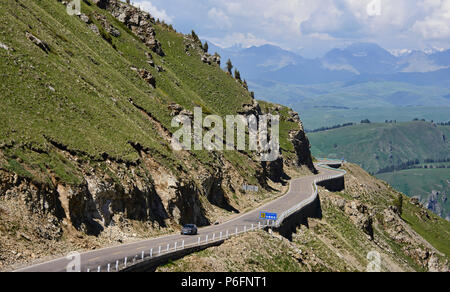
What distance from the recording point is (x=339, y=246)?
6625cm

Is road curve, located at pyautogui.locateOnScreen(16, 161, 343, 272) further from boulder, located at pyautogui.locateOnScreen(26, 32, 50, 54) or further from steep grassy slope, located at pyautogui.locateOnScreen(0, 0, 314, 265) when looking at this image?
boulder, located at pyautogui.locateOnScreen(26, 32, 50, 54)

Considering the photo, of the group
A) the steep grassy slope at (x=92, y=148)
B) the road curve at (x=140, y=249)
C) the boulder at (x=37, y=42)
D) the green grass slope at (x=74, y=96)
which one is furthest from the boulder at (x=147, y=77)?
the road curve at (x=140, y=249)

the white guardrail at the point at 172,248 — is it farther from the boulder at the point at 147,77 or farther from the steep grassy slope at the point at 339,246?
the boulder at the point at 147,77

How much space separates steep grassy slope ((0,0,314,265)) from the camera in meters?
35.8

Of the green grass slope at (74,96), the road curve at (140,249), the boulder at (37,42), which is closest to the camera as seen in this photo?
the road curve at (140,249)

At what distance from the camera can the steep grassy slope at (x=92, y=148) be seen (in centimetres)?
3584

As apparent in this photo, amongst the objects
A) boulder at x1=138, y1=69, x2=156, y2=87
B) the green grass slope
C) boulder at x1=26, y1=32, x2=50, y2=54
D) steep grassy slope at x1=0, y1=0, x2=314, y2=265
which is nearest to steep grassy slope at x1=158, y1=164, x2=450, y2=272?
steep grassy slope at x1=0, y1=0, x2=314, y2=265

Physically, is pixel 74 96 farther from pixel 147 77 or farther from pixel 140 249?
pixel 147 77

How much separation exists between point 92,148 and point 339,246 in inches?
1440

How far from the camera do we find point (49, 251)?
32844 millimetres

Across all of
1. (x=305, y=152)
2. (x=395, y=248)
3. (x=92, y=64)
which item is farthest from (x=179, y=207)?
(x=305, y=152)

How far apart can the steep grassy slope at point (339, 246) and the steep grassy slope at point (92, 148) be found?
26.8ft

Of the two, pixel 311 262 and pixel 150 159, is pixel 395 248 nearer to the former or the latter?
pixel 311 262

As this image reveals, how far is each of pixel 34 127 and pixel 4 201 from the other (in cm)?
1045
